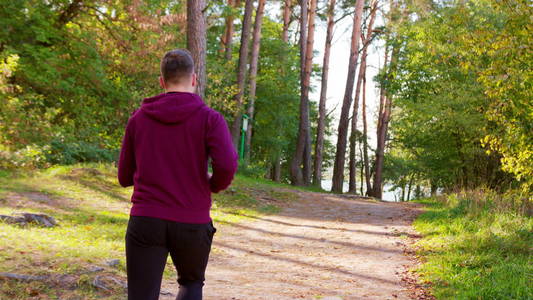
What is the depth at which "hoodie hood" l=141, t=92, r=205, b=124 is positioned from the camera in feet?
9.27

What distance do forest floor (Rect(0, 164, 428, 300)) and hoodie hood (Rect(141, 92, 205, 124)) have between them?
105 inches

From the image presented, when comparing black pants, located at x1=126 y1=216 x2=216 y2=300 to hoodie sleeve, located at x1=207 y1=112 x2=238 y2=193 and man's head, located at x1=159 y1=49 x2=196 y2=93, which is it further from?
man's head, located at x1=159 y1=49 x2=196 y2=93

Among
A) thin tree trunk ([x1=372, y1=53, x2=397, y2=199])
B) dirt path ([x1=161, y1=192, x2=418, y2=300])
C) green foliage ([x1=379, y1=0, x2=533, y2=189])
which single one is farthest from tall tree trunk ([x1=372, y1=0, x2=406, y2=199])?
dirt path ([x1=161, y1=192, x2=418, y2=300])

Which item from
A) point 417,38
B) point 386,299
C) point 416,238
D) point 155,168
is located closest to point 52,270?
point 155,168

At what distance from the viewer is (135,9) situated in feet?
60.0

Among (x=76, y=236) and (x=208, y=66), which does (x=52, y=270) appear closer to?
(x=76, y=236)

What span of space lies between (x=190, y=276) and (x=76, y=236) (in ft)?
16.7

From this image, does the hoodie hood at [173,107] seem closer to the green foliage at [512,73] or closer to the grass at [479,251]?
the grass at [479,251]

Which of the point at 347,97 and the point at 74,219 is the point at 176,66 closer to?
the point at 74,219

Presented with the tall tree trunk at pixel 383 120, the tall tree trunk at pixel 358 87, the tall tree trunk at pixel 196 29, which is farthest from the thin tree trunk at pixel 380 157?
the tall tree trunk at pixel 196 29

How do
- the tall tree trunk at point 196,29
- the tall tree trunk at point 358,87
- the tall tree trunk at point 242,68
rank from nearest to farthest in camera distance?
the tall tree trunk at point 196,29
the tall tree trunk at point 242,68
the tall tree trunk at point 358,87

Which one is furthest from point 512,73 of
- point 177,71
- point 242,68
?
point 242,68

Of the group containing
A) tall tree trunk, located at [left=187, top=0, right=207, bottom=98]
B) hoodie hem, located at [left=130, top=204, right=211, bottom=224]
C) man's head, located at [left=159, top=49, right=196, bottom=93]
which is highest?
tall tree trunk, located at [left=187, top=0, right=207, bottom=98]

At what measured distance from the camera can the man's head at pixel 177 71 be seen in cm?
290
